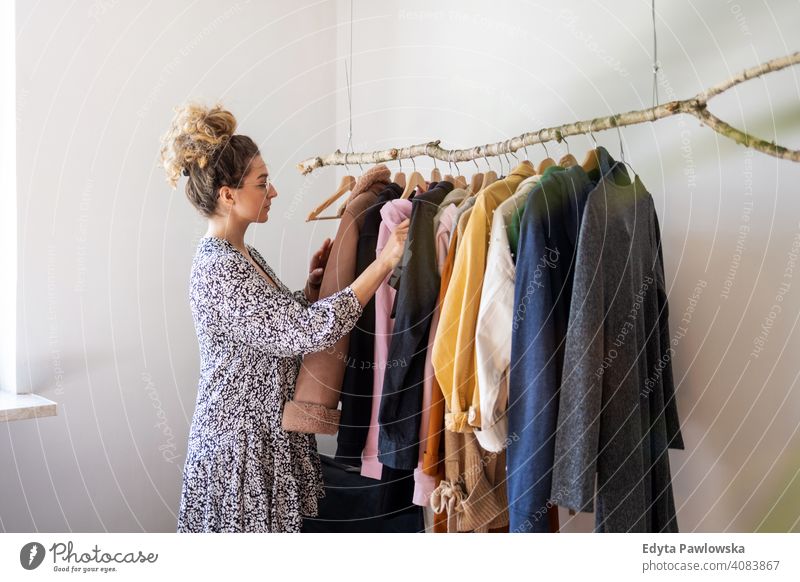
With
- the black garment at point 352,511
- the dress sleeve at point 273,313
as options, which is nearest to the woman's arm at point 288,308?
the dress sleeve at point 273,313

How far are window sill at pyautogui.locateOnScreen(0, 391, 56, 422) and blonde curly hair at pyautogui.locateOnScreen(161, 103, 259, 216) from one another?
78 cm

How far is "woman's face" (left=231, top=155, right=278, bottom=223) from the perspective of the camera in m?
1.76

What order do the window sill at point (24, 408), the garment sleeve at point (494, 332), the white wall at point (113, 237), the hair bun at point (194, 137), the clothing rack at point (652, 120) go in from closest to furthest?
1. the clothing rack at point (652, 120)
2. the garment sleeve at point (494, 332)
3. the hair bun at point (194, 137)
4. the window sill at point (24, 408)
5. the white wall at point (113, 237)

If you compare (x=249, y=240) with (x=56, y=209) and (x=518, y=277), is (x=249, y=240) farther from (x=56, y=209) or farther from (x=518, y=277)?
(x=518, y=277)

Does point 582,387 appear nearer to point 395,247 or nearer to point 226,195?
point 395,247

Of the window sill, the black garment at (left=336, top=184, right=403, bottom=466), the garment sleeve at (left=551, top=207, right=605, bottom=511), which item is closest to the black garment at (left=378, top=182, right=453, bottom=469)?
the black garment at (left=336, top=184, right=403, bottom=466)

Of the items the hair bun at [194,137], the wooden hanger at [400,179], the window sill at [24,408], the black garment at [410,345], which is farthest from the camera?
the window sill at [24,408]

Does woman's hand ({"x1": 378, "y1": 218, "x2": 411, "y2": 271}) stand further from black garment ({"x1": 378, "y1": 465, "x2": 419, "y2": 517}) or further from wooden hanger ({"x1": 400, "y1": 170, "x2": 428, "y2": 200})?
black garment ({"x1": 378, "y1": 465, "x2": 419, "y2": 517})

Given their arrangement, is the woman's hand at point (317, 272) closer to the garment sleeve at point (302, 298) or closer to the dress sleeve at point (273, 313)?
the garment sleeve at point (302, 298)

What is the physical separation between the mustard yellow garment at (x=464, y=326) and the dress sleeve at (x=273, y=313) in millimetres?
217

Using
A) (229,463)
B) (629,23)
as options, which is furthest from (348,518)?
(629,23)

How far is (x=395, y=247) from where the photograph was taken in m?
1.62
